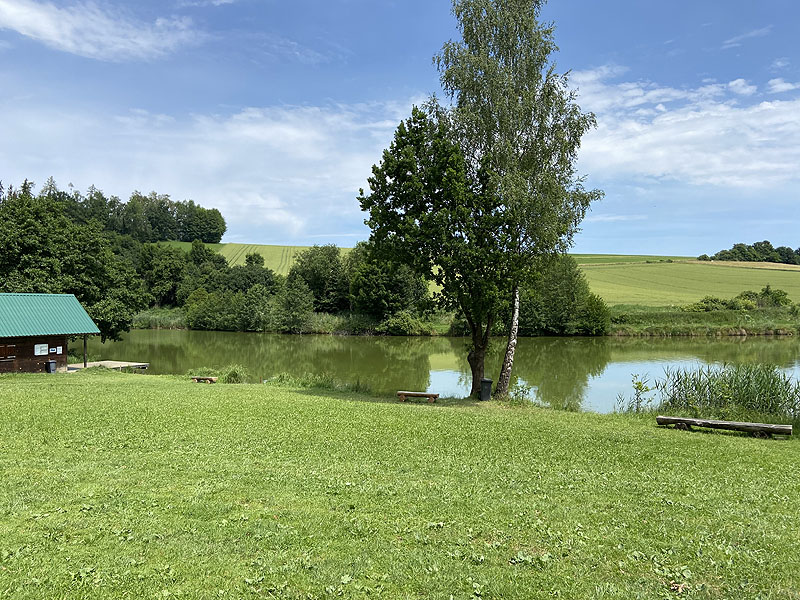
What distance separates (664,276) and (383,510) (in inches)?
3453

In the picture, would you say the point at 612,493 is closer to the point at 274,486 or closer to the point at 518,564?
the point at 518,564

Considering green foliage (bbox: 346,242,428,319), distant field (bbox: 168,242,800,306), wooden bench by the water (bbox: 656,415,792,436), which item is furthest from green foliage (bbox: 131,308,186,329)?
wooden bench by the water (bbox: 656,415,792,436)

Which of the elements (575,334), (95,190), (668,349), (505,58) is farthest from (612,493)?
(95,190)

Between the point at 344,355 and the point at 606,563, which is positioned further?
the point at 344,355

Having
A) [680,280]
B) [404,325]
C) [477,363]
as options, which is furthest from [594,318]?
[477,363]

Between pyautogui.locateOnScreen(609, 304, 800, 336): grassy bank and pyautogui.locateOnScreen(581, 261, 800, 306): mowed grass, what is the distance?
5.13 metres

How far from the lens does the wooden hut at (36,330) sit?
24422 millimetres

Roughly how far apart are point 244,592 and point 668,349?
152 feet

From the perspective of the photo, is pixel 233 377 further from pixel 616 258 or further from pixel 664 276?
pixel 616 258

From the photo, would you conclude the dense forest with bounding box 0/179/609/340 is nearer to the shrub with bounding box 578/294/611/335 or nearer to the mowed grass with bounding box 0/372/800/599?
the shrub with bounding box 578/294/611/335

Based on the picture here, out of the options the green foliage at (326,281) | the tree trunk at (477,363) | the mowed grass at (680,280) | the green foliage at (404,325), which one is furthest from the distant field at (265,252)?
the tree trunk at (477,363)

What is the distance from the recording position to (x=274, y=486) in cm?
800

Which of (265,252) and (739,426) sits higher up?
(265,252)

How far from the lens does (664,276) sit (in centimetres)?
8375
